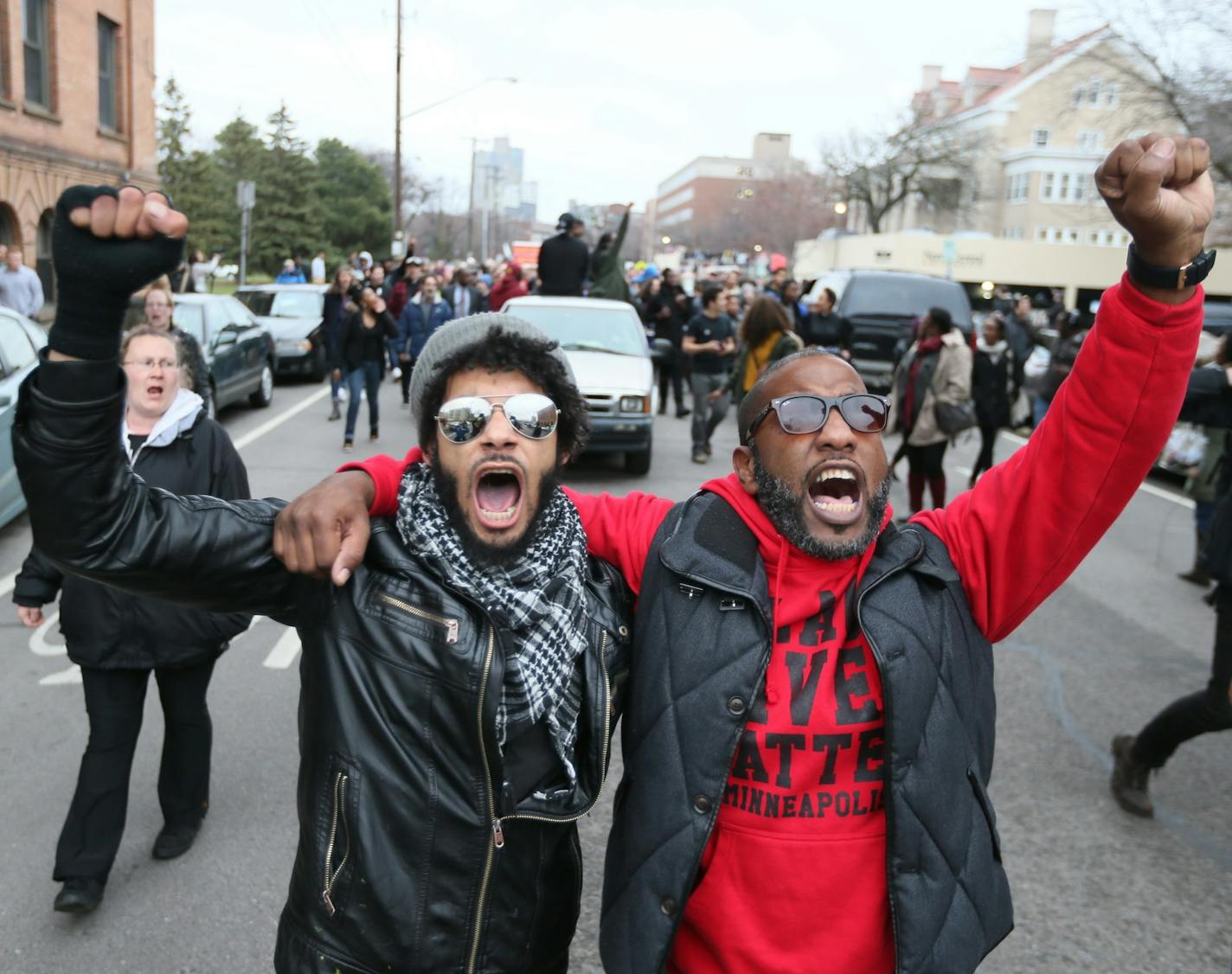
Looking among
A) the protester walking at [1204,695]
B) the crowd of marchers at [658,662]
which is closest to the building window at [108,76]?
the protester walking at [1204,695]

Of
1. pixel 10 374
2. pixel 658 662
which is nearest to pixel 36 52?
pixel 10 374

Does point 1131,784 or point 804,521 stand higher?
point 804,521

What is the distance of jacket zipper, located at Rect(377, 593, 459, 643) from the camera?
1863 mm

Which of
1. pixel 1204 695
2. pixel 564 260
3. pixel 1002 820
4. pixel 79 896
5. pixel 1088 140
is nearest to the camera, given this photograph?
pixel 79 896

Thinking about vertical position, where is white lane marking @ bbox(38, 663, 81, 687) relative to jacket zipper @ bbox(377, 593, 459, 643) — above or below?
below

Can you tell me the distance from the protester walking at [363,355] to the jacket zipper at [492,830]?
35.0ft

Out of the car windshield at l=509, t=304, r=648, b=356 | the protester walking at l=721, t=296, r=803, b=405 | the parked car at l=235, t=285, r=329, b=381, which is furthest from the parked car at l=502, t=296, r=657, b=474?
the parked car at l=235, t=285, r=329, b=381

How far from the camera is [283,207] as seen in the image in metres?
53.2

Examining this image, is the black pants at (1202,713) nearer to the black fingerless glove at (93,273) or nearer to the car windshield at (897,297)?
the black fingerless glove at (93,273)

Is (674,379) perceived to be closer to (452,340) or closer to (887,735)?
(452,340)

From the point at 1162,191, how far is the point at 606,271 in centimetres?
1462

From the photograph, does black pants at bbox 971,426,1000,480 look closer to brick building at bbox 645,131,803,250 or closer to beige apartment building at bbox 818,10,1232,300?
beige apartment building at bbox 818,10,1232,300

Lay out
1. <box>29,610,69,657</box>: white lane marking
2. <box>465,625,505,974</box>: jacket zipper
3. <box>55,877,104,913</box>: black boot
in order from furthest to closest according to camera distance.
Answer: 1. <box>29,610,69,657</box>: white lane marking
2. <box>55,877,104,913</box>: black boot
3. <box>465,625,505,974</box>: jacket zipper

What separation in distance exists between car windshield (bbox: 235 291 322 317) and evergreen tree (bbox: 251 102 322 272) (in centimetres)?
3552
